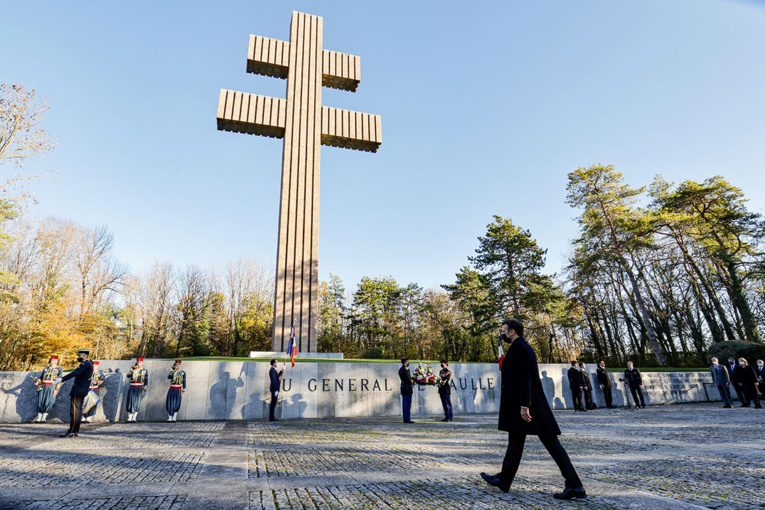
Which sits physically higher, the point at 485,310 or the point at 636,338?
the point at 485,310

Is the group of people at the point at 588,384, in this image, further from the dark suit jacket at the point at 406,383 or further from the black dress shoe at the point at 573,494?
the black dress shoe at the point at 573,494

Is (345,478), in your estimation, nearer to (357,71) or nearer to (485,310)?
(357,71)

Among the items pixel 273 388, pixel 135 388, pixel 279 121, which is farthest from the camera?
pixel 279 121

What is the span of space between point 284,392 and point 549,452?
443 inches

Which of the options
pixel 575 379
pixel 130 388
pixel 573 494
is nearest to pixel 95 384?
pixel 130 388

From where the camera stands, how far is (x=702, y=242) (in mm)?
26703

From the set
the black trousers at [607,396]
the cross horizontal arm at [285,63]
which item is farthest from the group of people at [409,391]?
the cross horizontal arm at [285,63]

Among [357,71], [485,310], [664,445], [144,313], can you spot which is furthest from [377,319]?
[664,445]

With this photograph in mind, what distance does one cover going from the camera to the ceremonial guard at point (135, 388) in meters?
11.8

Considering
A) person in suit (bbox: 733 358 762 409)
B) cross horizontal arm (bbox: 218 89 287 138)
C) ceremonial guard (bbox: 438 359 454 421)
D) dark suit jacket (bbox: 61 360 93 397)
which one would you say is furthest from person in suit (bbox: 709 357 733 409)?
cross horizontal arm (bbox: 218 89 287 138)

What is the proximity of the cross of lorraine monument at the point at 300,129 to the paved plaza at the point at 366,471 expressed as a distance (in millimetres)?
10456

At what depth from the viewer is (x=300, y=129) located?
65.5 ft

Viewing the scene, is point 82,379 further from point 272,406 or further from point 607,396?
point 607,396

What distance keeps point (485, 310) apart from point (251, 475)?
2972 centimetres
